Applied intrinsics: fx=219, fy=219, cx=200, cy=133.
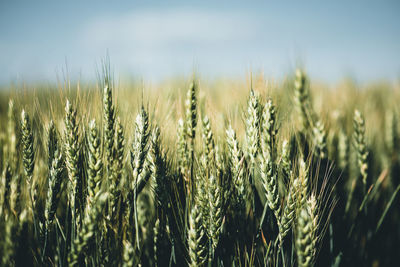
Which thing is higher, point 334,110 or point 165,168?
point 334,110

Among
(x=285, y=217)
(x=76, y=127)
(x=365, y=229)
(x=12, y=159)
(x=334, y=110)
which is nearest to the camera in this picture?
(x=285, y=217)

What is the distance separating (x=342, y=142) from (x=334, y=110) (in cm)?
95

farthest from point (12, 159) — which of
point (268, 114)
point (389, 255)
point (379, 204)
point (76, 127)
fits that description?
point (379, 204)

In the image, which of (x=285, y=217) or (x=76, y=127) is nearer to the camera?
(x=285, y=217)

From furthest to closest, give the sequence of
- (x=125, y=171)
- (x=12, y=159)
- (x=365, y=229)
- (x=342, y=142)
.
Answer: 1. (x=342, y=142)
2. (x=365, y=229)
3. (x=12, y=159)
4. (x=125, y=171)

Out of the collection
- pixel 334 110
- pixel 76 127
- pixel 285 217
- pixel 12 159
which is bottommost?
pixel 285 217

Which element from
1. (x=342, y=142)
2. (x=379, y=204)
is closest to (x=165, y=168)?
(x=342, y=142)

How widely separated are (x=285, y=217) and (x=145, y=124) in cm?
86

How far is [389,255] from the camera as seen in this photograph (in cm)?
181

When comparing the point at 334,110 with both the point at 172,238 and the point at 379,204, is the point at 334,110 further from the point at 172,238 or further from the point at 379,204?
the point at 172,238

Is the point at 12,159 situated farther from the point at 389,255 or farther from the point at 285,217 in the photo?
the point at 389,255

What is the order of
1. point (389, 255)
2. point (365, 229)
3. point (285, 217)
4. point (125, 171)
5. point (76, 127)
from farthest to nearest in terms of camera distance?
point (389, 255), point (365, 229), point (125, 171), point (76, 127), point (285, 217)

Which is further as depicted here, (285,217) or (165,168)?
(165,168)

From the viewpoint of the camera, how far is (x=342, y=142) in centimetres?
212
